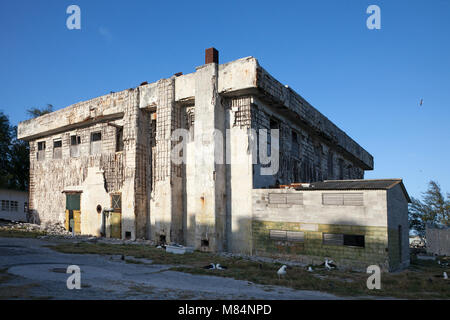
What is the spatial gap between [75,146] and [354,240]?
63.0ft

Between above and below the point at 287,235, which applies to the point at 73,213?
above

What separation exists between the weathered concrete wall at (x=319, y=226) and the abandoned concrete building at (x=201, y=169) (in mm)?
42

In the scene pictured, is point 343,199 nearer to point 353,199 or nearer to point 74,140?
point 353,199

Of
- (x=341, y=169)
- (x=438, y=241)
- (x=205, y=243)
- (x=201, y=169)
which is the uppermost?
(x=341, y=169)

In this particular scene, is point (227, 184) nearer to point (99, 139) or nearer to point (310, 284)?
point (310, 284)

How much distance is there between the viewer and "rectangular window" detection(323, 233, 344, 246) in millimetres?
13420

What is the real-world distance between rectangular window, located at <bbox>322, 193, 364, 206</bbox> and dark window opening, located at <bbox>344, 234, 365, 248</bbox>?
1.24 meters

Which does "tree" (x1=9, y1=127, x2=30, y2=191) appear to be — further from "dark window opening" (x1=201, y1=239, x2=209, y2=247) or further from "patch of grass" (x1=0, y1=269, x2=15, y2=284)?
"patch of grass" (x1=0, y1=269, x2=15, y2=284)

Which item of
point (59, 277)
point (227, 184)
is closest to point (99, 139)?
point (227, 184)

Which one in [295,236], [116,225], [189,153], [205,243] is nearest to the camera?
[295,236]

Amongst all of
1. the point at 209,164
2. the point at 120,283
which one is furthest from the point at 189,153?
the point at 120,283

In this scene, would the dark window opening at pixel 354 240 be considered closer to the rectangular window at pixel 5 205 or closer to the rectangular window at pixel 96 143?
the rectangular window at pixel 96 143

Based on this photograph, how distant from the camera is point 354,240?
13.1m
